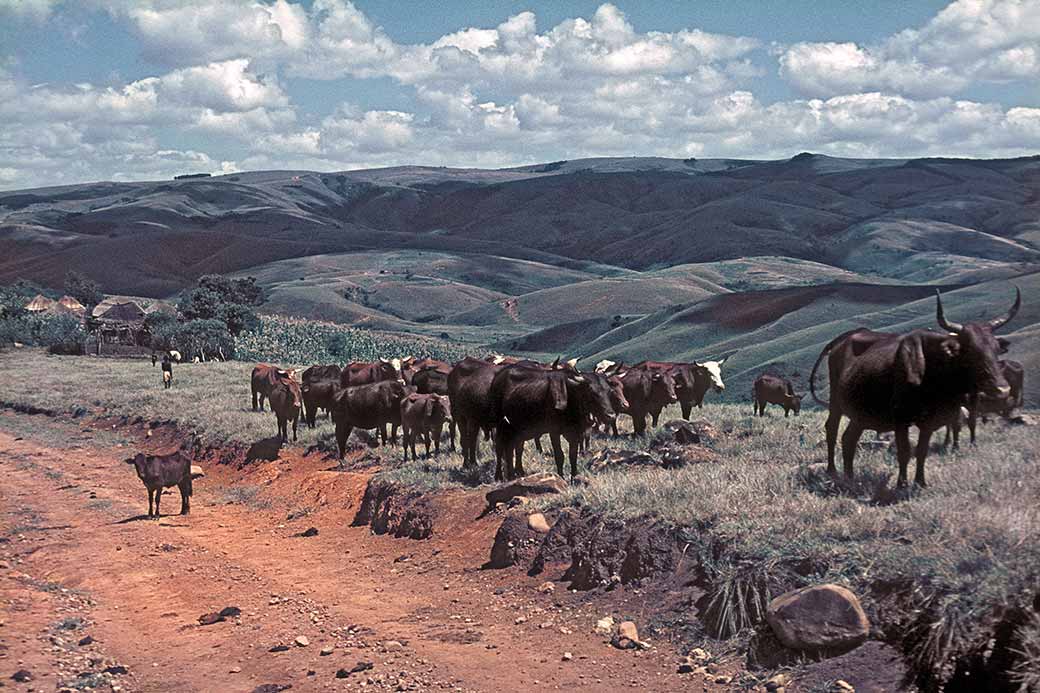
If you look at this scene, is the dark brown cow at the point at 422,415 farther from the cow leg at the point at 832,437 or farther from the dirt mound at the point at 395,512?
the cow leg at the point at 832,437

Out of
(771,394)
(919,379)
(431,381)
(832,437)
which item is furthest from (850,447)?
(771,394)

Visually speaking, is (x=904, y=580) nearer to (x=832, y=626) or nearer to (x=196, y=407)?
(x=832, y=626)

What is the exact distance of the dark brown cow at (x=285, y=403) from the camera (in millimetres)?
21672

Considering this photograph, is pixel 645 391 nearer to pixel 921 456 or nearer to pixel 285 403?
pixel 285 403

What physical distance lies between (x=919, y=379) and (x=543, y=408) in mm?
5572

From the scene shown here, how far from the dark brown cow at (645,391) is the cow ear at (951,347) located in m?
8.69

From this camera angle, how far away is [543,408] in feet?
45.8

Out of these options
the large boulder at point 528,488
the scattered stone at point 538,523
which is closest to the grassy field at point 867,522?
the scattered stone at point 538,523

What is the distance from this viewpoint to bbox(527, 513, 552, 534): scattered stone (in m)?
11.4

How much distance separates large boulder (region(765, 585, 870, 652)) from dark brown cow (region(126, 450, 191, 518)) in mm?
12010

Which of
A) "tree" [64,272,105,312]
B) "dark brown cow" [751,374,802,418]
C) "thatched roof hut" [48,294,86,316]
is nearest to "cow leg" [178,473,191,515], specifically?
"dark brown cow" [751,374,802,418]

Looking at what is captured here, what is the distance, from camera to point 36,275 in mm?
140750

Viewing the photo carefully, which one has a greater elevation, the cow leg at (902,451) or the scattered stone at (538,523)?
the cow leg at (902,451)

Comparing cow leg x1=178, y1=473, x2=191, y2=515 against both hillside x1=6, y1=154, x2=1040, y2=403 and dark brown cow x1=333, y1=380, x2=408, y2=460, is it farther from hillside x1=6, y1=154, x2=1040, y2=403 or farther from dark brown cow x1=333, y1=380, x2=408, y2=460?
hillside x1=6, y1=154, x2=1040, y2=403
